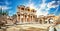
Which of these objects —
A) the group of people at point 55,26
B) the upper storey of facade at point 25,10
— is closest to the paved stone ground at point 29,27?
the group of people at point 55,26

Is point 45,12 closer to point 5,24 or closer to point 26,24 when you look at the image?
point 26,24

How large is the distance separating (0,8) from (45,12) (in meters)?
0.55

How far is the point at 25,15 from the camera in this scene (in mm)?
1653

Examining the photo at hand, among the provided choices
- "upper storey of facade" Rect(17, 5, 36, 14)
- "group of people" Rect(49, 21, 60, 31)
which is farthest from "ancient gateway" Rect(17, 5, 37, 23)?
"group of people" Rect(49, 21, 60, 31)

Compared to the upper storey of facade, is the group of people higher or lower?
lower

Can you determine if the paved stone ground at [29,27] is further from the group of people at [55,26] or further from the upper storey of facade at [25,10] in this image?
the upper storey of facade at [25,10]

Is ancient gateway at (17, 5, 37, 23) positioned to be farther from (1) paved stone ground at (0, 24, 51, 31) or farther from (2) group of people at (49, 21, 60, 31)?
(2) group of people at (49, 21, 60, 31)

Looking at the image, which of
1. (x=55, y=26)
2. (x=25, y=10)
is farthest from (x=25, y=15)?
(x=55, y=26)

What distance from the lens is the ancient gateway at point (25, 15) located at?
1.64 m

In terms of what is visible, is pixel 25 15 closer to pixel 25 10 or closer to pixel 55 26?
pixel 25 10

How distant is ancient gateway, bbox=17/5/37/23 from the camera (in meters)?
1.64

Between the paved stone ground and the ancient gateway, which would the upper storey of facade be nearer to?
the ancient gateway

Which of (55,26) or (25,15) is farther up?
(25,15)

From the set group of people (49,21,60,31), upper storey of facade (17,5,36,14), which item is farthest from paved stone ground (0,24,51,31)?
upper storey of facade (17,5,36,14)
